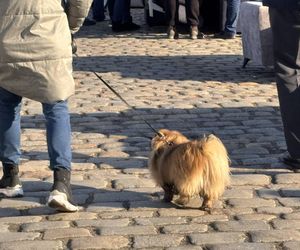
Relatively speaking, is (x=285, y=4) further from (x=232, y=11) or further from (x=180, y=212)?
(x=232, y=11)

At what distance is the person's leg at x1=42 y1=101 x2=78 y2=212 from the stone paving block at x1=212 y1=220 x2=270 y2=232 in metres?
0.88

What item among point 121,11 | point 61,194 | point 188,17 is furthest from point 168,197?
point 121,11

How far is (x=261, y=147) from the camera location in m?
6.55

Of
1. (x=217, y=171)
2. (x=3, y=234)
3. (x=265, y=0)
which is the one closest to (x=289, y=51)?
(x=265, y=0)

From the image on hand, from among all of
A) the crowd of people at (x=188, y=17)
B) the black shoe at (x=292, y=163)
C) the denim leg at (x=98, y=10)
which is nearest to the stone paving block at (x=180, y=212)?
the black shoe at (x=292, y=163)

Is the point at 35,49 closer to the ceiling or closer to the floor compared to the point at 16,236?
closer to the ceiling

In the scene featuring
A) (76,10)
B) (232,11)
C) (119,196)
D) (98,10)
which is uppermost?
(76,10)

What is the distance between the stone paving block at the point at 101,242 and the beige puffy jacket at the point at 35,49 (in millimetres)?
888

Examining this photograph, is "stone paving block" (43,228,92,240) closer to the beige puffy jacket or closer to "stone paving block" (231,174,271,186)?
the beige puffy jacket

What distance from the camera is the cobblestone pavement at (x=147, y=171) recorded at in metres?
4.40

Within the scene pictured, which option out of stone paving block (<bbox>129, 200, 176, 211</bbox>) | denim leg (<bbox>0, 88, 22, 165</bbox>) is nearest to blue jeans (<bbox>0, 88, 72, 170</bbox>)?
denim leg (<bbox>0, 88, 22, 165</bbox>)

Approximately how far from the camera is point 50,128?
483 centimetres

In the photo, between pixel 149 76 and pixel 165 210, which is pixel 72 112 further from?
pixel 165 210

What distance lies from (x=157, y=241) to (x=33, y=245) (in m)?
0.65
